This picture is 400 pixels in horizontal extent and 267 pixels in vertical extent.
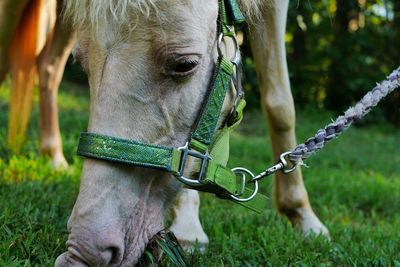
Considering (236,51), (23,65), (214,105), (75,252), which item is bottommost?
(23,65)

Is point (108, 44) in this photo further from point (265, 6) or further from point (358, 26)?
point (358, 26)

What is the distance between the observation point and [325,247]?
2.62 metres

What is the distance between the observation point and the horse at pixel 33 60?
3.68 metres

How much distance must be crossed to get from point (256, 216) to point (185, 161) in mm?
1421

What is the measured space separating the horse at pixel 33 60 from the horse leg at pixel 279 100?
136cm

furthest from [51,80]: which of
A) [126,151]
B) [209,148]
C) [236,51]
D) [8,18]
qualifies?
[126,151]

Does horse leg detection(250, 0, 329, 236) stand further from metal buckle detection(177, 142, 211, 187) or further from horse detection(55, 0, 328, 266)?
metal buckle detection(177, 142, 211, 187)

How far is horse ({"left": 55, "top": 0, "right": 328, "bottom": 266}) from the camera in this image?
5.77ft

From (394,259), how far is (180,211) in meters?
0.92

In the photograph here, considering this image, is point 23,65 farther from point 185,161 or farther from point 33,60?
point 185,161

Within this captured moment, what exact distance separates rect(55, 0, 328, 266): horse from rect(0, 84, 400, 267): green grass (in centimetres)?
38

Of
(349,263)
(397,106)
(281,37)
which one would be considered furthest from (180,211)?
(397,106)

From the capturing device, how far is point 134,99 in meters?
1.85

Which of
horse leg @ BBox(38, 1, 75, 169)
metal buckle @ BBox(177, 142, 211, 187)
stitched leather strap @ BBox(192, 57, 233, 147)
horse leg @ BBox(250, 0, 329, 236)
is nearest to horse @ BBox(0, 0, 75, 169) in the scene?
horse leg @ BBox(38, 1, 75, 169)
